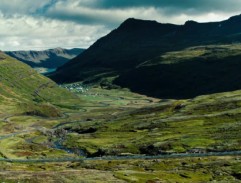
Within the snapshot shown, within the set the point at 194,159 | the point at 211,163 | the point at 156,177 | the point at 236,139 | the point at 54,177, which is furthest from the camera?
the point at 236,139

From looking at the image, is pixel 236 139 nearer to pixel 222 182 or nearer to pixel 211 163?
pixel 211 163

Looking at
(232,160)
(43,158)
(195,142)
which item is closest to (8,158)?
(43,158)

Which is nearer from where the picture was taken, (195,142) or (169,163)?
(169,163)

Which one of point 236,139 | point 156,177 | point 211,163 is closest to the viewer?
point 156,177

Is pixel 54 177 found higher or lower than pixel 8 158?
higher

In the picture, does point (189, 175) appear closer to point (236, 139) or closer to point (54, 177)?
point (54, 177)

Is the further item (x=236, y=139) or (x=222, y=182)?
(x=236, y=139)

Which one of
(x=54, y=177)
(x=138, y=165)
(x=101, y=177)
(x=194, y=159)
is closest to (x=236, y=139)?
(x=194, y=159)

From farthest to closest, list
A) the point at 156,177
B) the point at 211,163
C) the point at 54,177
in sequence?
1. the point at 211,163
2. the point at 156,177
3. the point at 54,177

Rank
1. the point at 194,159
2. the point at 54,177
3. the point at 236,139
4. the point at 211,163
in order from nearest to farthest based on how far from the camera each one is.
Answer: the point at 54,177 < the point at 211,163 < the point at 194,159 < the point at 236,139
